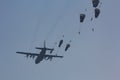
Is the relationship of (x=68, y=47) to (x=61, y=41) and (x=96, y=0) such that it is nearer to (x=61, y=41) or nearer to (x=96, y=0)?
(x=61, y=41)

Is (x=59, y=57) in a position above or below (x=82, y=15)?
below

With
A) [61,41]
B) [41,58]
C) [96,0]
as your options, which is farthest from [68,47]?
[41,58]

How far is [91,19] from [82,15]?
15501 millimetres

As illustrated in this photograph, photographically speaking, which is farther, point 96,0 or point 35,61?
point 35,61

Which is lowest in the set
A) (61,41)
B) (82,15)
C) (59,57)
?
(59,57)

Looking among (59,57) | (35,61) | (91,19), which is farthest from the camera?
(59,57)

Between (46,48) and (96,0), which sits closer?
(96,0)

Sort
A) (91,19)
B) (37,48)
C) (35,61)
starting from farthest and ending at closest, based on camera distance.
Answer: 1. (35,61)
2. (37,48)
3. (91,19)

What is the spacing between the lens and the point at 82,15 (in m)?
104

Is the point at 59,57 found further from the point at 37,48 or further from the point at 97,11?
the point at 97,11

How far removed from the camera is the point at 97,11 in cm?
9981

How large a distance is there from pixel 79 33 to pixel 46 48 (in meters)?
50.9

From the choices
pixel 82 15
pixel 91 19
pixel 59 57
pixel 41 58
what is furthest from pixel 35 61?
pixel 91 19

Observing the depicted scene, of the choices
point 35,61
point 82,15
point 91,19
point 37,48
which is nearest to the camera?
point 91,19
